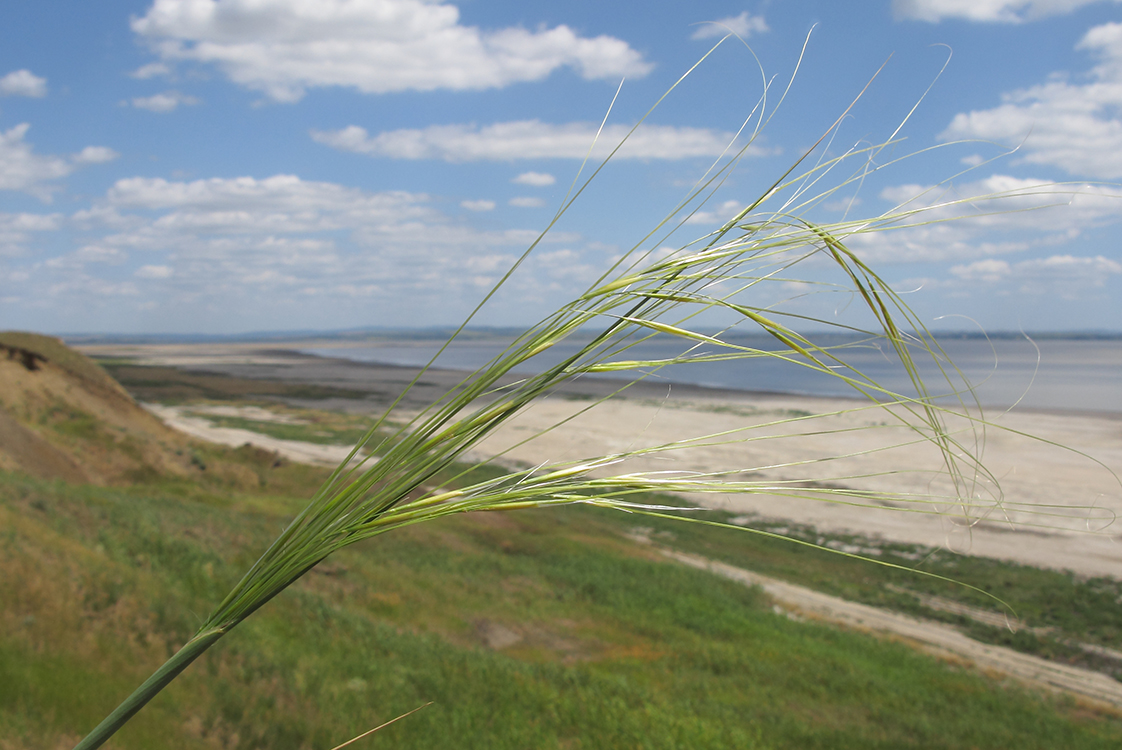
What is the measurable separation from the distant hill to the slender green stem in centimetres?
1998

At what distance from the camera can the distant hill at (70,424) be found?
1992 centimetres

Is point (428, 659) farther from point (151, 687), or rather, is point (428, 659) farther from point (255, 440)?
point (255, 440)

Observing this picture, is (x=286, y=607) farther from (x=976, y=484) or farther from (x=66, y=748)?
(x=976, y=484)

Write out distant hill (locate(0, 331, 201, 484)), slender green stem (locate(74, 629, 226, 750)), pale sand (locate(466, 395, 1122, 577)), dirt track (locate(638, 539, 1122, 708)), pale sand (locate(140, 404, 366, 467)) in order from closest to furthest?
slender green stem (locate(74, 629, 226, 750)), dirt track (locate(638, 539, 1122, 708)), distant hill (locate(0, 331, 201, 484)), pale sand (locate(466, 395, 1122, 577)), pale sand (locate(140, 404, 366, 467))

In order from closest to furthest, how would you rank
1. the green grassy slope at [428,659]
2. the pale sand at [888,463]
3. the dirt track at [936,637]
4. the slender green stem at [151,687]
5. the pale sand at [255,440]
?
1. the slender green stem at [151,687]
2. the green grassy slope at [428,659]
3. the dirt track at [936,637]
4. the pale sand at [888,463]
5. the pale sand at [255,440]

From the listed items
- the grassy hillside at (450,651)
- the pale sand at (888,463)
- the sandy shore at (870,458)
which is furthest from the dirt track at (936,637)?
the sandy shore at (870,458)

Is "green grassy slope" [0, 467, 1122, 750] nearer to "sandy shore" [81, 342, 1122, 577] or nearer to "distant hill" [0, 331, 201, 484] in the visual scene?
"sandy shore" [81, 342, 1122, 577]

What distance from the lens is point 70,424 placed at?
25.8m

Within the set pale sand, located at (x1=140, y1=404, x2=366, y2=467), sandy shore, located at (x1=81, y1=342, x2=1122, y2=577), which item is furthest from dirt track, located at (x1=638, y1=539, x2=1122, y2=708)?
pale sand, located at (x1=140, y1=404, x2=366, y2=467)

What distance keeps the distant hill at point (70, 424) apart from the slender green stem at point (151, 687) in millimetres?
19981

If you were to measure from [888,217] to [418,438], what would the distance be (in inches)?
36.4

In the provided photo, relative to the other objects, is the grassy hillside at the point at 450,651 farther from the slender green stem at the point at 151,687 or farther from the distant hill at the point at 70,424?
the slender green stem at the point at 151,687

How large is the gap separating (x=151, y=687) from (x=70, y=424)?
30593mm

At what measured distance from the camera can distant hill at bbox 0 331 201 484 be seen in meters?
19.9
